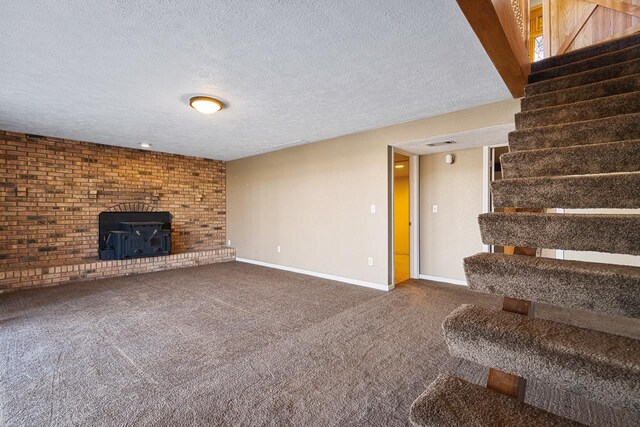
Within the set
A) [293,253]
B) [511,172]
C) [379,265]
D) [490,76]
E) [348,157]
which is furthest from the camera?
[293,253]

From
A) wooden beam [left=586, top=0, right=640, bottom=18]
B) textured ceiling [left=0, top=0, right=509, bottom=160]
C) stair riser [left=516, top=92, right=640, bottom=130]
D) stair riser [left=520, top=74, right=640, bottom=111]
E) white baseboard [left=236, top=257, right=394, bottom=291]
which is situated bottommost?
white baseboard [left=236, top=257, right=394, bottom=291]

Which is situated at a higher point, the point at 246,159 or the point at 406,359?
the point at 246,159

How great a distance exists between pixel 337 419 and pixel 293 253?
152 inches

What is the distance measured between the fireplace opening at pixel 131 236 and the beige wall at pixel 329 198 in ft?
5.23

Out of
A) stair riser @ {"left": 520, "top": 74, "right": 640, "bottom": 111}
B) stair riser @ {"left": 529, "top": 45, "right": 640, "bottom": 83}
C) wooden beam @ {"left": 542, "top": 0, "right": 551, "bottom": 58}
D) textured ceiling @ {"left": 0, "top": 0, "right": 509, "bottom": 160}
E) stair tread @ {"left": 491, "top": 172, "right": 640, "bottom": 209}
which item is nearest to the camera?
stair tread @ {"left": 491, "top": 172, "right": 640, "bottom": 209}

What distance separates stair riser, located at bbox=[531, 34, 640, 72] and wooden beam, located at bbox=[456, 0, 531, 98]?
0.40 m

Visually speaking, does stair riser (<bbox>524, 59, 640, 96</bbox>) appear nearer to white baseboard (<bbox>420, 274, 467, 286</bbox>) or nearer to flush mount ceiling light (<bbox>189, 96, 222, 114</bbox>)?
white baseboard (<bbox>420, 274, 467, 286</bbox>)

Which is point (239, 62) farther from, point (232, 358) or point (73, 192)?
point (73, 192)

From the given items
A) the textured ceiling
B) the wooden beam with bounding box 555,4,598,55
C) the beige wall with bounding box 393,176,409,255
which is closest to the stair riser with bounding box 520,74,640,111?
the textured ceiling

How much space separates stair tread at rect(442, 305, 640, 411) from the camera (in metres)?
0.90

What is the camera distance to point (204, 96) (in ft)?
9.81

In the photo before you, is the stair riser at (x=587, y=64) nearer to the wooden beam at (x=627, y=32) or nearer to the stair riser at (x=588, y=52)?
the stair riser at (x=588, y=52)

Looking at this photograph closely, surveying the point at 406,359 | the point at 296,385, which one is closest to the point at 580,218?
the point at 406,359

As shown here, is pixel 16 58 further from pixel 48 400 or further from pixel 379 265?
pixel 379 265
